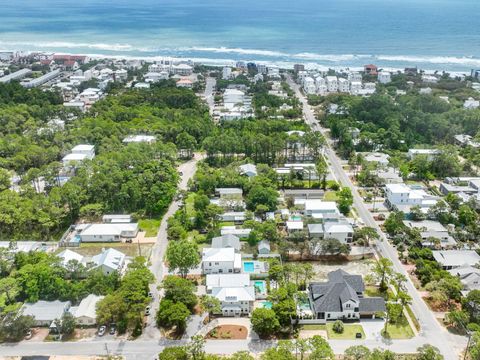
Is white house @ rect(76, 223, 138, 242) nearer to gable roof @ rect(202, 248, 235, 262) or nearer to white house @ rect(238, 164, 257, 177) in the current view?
gable roof @ rect(202, 248, 235, 262)

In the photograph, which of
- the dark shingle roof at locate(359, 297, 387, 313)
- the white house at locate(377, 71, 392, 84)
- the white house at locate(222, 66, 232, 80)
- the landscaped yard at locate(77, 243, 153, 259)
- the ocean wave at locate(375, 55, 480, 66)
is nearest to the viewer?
the dark shingle roof at locate(359, 297, 387, 313)

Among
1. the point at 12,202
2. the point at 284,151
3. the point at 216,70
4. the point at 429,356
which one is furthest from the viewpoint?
the point at 216,70

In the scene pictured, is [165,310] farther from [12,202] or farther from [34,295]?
[12,202]

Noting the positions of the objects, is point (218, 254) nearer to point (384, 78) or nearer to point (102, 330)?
point (102, 330)

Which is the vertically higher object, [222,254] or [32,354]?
[222,254]

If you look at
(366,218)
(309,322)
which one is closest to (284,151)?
(366,218)

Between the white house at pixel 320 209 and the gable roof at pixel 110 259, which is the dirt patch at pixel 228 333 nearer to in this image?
the gable roof at pixel 110 259

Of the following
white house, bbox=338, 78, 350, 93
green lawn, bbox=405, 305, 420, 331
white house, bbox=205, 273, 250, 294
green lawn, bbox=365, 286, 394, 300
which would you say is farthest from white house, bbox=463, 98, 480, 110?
white house, bbox=205, 273, 250, 294

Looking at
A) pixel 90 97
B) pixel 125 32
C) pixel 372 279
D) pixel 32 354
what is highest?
pixel 125 32
